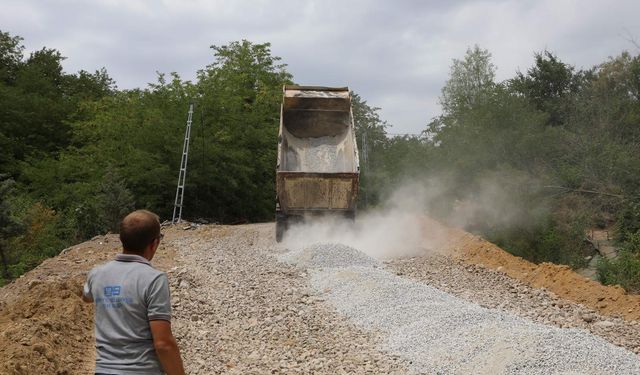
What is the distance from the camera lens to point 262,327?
24.0 feet

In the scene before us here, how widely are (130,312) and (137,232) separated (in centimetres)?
38

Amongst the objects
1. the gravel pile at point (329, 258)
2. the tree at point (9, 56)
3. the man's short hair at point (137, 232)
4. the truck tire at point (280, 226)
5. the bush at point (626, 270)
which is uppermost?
the tree at point (9, 56)

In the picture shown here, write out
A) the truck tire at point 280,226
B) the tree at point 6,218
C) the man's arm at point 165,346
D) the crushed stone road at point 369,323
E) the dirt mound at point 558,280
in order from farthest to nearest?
the tree at point 6,218, the truck tire at point 280,226, the dirt mound at point 558,280, the crushed stone road at point 369,323, the man's arm at point 165,346

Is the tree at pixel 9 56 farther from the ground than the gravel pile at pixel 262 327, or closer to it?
farther from the ground

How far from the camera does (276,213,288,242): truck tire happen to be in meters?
13.7

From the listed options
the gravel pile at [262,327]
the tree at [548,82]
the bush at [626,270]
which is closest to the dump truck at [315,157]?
the gravel pile at [262,327]

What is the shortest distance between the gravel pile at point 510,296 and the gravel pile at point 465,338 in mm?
870

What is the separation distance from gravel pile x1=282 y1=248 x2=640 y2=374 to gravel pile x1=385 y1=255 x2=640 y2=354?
87 cm

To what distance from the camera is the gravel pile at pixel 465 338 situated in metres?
5.60

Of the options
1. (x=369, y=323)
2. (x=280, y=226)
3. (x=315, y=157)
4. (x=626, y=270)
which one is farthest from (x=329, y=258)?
(x=626, y=270)

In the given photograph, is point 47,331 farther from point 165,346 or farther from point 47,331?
point 165,346

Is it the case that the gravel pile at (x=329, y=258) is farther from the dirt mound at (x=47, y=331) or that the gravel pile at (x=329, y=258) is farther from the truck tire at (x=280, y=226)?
the dirt mound at (x=47, y=331)

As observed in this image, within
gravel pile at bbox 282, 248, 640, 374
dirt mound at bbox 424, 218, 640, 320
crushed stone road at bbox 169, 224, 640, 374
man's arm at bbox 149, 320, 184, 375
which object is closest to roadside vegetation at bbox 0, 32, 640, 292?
dirt mound at bbox 424, 218, 640, 320

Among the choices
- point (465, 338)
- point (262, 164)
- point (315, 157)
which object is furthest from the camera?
point (262, 164)
